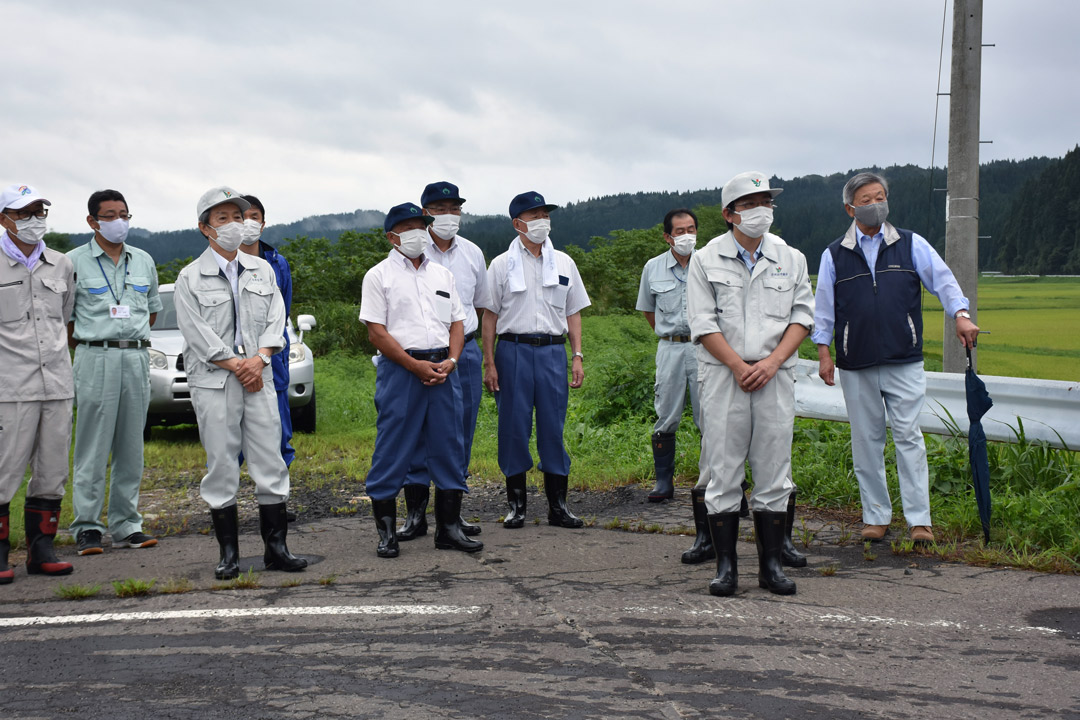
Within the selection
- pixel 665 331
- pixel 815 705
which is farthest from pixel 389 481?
pixel 815 705

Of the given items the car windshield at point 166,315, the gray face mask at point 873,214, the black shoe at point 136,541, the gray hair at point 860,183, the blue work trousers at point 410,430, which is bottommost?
the black shoe at point 136,541

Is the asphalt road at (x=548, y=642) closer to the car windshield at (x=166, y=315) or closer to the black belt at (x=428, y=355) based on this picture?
the black belt at (x=428, y=355)

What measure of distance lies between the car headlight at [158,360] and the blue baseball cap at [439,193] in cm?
551

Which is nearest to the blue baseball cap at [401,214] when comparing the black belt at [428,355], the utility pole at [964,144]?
the black belt at [428,355]

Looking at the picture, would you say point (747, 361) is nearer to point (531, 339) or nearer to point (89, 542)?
point (531, 339)

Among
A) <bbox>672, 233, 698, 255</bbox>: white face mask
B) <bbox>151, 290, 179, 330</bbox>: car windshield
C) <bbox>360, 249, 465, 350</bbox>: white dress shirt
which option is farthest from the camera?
<bbox>151, 290, 179, 330</bbox>: car windshield

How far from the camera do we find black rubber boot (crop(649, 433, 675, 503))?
7.82 meters

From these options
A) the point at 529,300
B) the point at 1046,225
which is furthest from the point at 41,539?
the point at 1046,225

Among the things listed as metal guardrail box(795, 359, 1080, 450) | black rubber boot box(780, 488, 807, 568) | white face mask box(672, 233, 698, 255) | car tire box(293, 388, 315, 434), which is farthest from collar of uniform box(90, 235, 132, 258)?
metal guardrail box(795, 359, 1080, 450)

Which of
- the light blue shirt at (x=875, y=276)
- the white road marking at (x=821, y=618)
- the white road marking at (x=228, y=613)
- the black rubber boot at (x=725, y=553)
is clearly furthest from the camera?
the light blue shirt at (x=875, y=276)

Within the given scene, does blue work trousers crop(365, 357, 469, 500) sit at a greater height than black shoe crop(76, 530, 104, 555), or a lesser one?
greater

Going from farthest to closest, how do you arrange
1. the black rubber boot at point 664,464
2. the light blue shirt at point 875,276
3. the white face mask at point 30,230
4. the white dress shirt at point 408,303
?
1. the black rubber boot at point 664,464
2. the white dress shirt at point 408,303
3. the light blue shirt at point 875,276
4. the white face mask at point 30,230

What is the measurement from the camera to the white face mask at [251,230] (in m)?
7.02

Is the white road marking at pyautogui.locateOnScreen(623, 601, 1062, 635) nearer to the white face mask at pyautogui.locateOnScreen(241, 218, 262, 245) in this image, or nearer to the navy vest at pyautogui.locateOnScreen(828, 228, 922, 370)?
the navy vest at pyautogui.locateOnScreen(828, 228, 922, 370)
